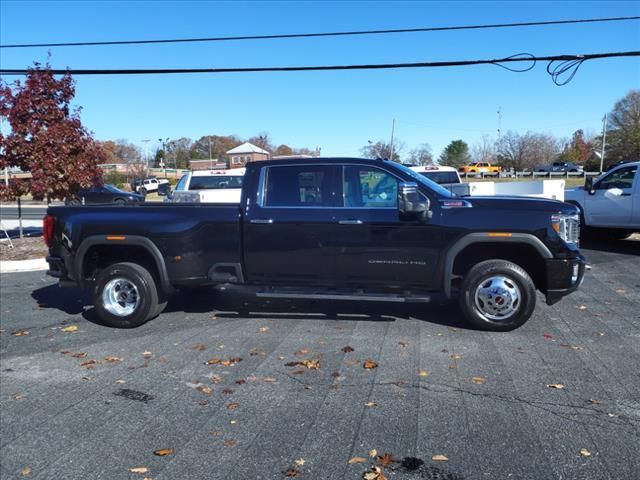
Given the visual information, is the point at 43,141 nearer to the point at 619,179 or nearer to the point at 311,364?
the point at 311,364

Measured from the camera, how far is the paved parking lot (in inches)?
135

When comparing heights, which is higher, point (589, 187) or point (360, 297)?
point (589, 187)

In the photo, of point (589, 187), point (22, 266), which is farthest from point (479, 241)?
point (22, 266)

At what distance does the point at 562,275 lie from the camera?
5.89 metres

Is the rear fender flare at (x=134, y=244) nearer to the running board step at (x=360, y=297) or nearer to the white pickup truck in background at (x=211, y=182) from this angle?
the running board step at (x=360, y=297)

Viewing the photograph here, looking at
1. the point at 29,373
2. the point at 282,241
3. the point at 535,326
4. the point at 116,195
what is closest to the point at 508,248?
the point at 535,326

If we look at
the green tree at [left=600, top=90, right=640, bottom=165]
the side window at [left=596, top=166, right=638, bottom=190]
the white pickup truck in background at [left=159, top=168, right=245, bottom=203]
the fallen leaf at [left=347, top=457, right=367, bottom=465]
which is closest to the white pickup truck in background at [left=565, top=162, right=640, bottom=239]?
the side window at [left=596, top=166, right=638, bottom=190]

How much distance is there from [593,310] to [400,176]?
3156 mm

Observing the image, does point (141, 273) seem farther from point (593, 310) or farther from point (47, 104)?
point (47, 104)

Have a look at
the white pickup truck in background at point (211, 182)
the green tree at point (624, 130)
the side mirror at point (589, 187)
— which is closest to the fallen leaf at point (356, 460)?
the side mirror at point (589, 187)

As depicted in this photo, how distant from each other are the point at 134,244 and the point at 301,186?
211cm

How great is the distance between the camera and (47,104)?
13.7m

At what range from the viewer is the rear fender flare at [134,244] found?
6.47m

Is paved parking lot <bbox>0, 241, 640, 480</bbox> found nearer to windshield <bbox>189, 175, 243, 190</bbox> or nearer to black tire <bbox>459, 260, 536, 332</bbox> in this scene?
black tire <bbox>459, 260, 536, 332</bbox>
